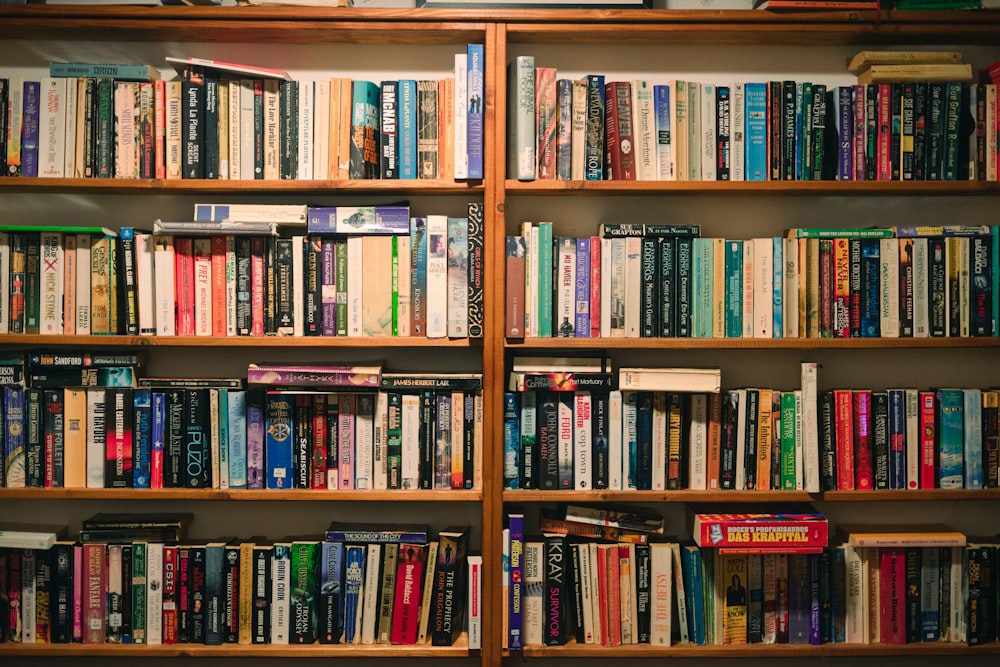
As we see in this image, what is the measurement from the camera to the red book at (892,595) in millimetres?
1791

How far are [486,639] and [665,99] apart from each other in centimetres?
142

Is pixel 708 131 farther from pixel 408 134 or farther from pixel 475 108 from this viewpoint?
pixel 408 134

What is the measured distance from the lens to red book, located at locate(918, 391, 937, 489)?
1770 mm

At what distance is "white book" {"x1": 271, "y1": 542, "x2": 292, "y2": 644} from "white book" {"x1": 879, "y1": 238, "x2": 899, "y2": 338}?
5.27 ft

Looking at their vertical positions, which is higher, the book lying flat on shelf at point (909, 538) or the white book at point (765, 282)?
the white book at point (765, 282)

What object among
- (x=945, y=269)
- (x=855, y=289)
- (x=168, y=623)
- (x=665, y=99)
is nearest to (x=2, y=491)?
(x=168, y=623)

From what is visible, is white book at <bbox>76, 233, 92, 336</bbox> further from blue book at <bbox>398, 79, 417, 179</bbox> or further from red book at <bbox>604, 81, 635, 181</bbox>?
red book at <bbox>604, 81, 635, 181</bbox>

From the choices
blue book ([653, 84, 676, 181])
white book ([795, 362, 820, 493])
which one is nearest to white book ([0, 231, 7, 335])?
blue book ([653, 84, 676, 181])

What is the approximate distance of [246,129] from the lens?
5.71 feet

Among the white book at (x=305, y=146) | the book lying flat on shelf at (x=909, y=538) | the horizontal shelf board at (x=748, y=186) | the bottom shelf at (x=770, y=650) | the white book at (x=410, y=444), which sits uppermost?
the white book at (x=305, y=146)

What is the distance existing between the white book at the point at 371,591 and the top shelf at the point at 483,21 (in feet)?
4.31

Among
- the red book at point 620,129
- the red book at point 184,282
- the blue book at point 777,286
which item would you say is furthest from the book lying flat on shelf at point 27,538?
the blue book at point 777,286

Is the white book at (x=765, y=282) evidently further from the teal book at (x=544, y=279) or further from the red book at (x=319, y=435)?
the red book at (x=319, y=435)

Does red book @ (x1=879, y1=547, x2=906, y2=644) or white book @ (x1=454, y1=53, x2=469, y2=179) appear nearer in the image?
white book @ (x1=454, y1=53, x2=469, y2=179)
